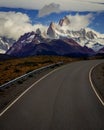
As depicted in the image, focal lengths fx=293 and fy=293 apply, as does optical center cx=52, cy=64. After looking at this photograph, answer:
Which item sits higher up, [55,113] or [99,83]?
[55,113]

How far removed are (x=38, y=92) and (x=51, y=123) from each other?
963cm

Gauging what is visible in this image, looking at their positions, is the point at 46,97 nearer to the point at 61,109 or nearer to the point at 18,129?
the point at 61,109

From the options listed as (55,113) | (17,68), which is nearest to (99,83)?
(55,113)

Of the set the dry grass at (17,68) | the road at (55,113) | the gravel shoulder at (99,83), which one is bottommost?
the dry grass at (17,68)

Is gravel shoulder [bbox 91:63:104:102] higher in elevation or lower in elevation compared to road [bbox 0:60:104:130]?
lower

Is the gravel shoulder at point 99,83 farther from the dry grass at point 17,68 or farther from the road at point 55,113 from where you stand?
the dry grass at point 17,68

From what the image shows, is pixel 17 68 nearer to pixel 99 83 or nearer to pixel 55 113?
pixel 99 83

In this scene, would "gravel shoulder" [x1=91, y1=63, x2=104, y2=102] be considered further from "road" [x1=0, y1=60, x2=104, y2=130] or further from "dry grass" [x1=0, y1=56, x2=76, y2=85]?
"dry grass" [x1=0, y1=56, x2=76, y2=85]

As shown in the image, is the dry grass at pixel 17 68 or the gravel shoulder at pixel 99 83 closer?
the gravel shoulder at pixel 99 83

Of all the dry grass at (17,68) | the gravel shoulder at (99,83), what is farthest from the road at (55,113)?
the dry grass at (17,68)

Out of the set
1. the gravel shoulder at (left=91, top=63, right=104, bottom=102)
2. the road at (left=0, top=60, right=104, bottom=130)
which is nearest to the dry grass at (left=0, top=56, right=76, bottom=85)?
the gravel shoulder at (left=91, top=63, right=104, bottom=102)

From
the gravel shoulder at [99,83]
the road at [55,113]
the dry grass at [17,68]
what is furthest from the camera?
the dry grass at [17,68]

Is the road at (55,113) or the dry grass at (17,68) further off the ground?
the road at (55,113)

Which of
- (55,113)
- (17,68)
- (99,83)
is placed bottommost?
(17,68)
